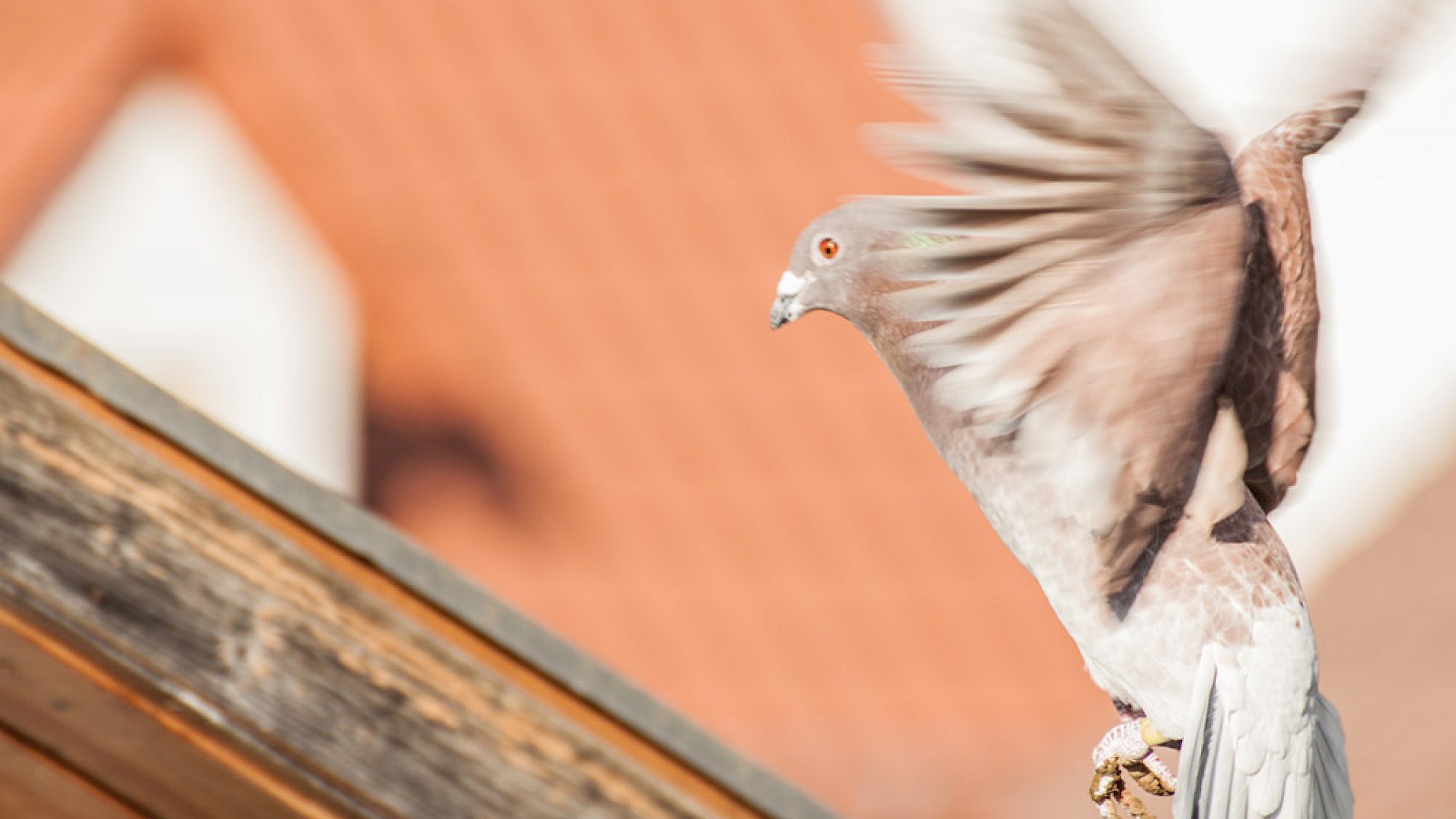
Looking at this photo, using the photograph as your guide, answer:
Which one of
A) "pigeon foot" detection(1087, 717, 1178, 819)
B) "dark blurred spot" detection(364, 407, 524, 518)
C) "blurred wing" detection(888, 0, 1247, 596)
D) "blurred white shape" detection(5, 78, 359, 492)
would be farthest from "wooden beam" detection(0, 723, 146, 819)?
"blurred white shape" detection(5, 78, 359, 492)

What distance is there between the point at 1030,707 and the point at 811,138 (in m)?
1.46

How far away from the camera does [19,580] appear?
0.67 meters

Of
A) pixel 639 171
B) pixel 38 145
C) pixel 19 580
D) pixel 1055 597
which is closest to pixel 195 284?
pixel 38 145

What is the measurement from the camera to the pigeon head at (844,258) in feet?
4.75

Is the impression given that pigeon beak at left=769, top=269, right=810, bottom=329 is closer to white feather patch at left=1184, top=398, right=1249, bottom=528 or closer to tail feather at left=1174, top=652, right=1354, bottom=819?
white feather patch at left=1184, top=398, right=1249, bottom=528

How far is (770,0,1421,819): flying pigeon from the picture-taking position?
1.02 meters

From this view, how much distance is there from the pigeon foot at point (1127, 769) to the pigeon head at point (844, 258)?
19.6 inches

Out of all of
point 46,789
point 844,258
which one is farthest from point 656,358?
point 46,789

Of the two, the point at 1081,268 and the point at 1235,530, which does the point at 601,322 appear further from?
the point at 1081,268

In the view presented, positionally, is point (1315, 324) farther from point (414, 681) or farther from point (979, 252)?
point (414, 681)

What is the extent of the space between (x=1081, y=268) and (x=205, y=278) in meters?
2.84

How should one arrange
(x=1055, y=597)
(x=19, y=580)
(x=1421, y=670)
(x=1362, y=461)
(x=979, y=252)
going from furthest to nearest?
(x=1362, y=461) < (x=1421, y=670) < (x=1055, y=597) < (x=979, y=252) < (x=19, y=580)

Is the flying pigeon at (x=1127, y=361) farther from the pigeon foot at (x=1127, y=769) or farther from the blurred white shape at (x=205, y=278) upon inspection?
the blurred white shape at (x=205, y=278)

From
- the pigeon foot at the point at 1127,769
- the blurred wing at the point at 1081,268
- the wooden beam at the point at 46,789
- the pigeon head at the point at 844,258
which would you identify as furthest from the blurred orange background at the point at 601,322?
the wooden beam at the point at 46,789
